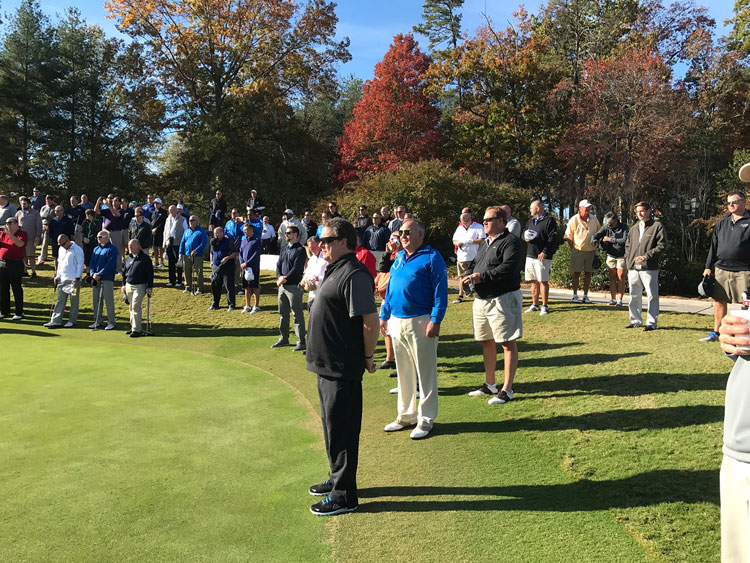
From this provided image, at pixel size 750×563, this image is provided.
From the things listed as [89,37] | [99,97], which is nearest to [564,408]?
[99,97]

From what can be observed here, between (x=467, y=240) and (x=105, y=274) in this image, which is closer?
(x=467, y=240)

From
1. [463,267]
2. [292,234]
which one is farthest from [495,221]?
[463,267]

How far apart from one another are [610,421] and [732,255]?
3823mm

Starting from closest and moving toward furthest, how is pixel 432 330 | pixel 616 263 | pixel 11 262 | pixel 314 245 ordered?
pixel 432 330
pixel 314 245
pixel 616 263
pixel 11 262

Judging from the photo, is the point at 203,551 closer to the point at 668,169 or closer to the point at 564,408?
the point at 564,408

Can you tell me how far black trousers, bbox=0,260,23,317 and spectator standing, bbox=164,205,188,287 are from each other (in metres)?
3.84

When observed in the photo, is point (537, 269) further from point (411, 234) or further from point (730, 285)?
point (411, 234)

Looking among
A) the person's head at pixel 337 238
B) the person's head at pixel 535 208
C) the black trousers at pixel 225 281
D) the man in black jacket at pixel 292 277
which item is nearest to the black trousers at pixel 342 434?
the person's head at pixel 337 238

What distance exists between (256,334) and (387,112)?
65.3 ft

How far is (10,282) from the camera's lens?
523 inches

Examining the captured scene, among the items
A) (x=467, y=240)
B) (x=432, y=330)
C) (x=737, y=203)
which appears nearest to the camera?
(x=432, y=330)

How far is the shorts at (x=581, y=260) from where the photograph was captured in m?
11.6

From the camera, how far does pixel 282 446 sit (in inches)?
Answer: 210

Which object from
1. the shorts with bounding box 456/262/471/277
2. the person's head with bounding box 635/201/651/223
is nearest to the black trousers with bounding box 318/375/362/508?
the person's head with bounding box 635/201/651/223
